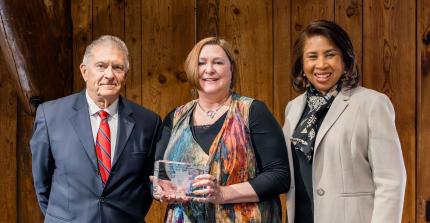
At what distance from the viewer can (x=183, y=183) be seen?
6.13 ft

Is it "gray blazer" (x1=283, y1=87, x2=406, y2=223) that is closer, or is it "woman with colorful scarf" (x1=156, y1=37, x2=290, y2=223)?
"gray blazer" (x1=283, y1=87, x2=406, y2=223)

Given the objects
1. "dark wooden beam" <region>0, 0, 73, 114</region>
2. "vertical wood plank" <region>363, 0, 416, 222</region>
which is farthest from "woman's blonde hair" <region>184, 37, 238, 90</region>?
"vertical wood plank" <region>363, 0, 416, 222</region>

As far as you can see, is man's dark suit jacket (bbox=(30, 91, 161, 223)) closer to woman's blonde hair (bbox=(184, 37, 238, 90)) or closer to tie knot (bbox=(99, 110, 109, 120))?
tie knot (bbox=(99, 110, 109, 120))

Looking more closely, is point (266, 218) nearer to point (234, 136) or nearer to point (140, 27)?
point (234, 136)

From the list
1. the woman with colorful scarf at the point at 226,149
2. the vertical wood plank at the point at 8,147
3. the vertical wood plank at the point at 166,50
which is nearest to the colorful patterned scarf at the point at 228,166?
the woman with colorful scarf at the point at 226,149

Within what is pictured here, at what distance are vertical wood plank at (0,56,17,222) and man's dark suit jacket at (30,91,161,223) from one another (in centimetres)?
104

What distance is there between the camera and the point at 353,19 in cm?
284

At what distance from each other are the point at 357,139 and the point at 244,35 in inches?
50.5

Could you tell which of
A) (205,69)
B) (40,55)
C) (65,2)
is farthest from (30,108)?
(205,69)

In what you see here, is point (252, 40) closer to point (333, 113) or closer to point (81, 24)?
point (81, 24)

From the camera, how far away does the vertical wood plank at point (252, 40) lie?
299 centimetres

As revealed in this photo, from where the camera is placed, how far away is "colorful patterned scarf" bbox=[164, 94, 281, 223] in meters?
1.98

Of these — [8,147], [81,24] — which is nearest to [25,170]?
[8,147]

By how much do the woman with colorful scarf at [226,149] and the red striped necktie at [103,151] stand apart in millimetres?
191
